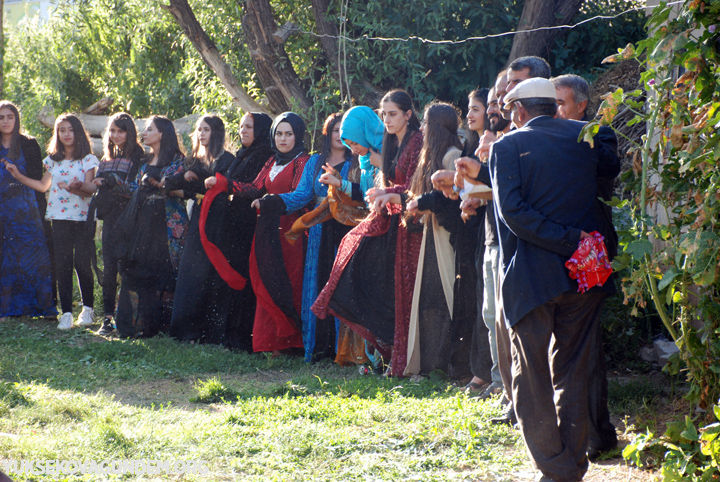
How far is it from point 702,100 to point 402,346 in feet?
9.52

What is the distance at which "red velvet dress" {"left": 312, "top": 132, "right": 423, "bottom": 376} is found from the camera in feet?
16.9

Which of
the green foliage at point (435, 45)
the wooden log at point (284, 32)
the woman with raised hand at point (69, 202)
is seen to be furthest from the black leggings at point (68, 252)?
the green foliage at point (435, 45)

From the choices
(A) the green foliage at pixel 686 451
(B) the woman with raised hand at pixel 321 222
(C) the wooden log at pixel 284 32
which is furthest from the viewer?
(C) the wooden log at pixel 284 32

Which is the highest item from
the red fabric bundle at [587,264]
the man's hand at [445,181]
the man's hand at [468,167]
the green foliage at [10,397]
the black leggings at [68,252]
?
the man's hand at [468,167]

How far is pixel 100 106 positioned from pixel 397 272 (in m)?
7.89

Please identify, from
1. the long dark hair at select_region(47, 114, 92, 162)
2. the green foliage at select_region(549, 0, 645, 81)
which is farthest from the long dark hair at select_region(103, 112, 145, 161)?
the green foliage at select_region(549, 0, 645, 81)

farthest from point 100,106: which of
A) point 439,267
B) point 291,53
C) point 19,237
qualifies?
point 439,267

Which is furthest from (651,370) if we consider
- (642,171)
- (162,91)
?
(162,91)

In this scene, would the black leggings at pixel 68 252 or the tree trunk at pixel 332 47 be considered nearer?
the black leggings at pixel 68 252

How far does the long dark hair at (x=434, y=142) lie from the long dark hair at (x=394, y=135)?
27 centimetres

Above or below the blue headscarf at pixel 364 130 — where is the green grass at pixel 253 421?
below

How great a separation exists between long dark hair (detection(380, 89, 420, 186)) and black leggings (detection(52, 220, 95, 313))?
3505 mm

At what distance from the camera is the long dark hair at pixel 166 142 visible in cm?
685

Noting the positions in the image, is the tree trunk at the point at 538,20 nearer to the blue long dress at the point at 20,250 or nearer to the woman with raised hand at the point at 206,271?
the woman with raised hand at the point at 206,271
